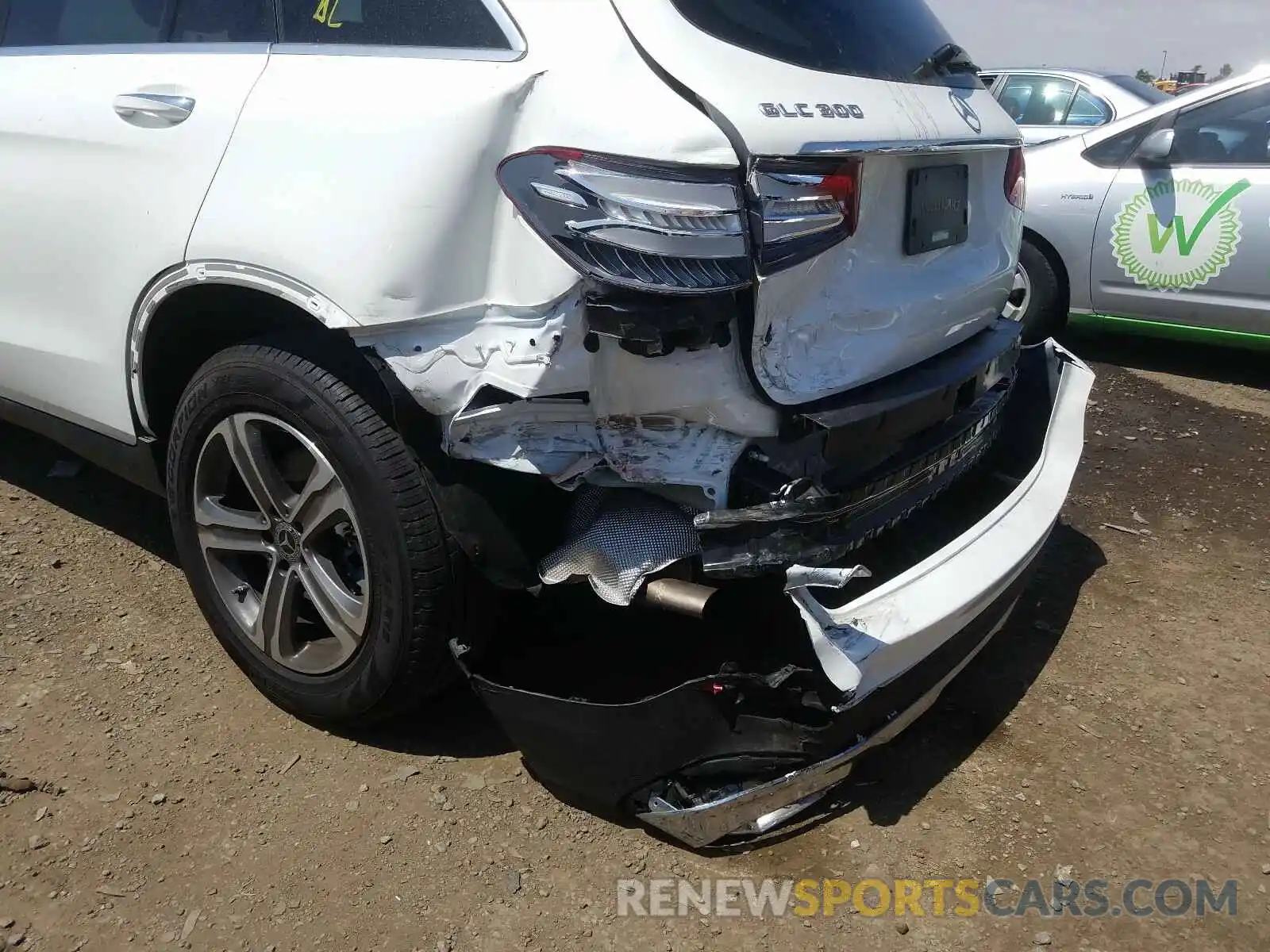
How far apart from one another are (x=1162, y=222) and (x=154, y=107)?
475 cm

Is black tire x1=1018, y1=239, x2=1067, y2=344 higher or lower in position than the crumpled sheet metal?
lower

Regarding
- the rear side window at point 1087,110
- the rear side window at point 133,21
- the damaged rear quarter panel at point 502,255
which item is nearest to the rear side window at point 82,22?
the rear side window at point 133,21

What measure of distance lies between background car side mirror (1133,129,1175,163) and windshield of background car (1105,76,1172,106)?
2.86m

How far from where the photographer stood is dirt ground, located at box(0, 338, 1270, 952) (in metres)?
2.10

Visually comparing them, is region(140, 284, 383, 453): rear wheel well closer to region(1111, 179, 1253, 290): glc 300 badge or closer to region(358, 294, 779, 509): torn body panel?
region(358, 294, 779, 509): torn body panel

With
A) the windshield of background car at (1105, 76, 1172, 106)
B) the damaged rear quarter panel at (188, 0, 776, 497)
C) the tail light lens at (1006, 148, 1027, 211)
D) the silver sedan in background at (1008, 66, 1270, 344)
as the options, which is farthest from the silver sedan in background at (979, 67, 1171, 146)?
the damaged rear quarter panel at (188, 0, 776, 497)

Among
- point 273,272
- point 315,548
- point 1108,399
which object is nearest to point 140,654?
point 315,548

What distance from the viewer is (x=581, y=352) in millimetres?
1872

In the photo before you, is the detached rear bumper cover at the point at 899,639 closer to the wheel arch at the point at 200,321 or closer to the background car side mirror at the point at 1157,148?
the wheel arch at the point at 200,321

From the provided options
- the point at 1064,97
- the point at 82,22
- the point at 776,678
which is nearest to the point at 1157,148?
the point at 1064,97

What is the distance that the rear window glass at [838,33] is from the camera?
203 centimetres

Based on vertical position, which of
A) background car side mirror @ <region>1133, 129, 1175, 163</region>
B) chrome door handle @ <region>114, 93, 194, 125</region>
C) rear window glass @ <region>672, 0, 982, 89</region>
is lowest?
chrome door handle @ <region>114, 93, 194, 125</region>

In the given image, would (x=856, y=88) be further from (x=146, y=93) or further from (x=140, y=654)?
(x=140, y=654)

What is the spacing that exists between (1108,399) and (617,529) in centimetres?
401
